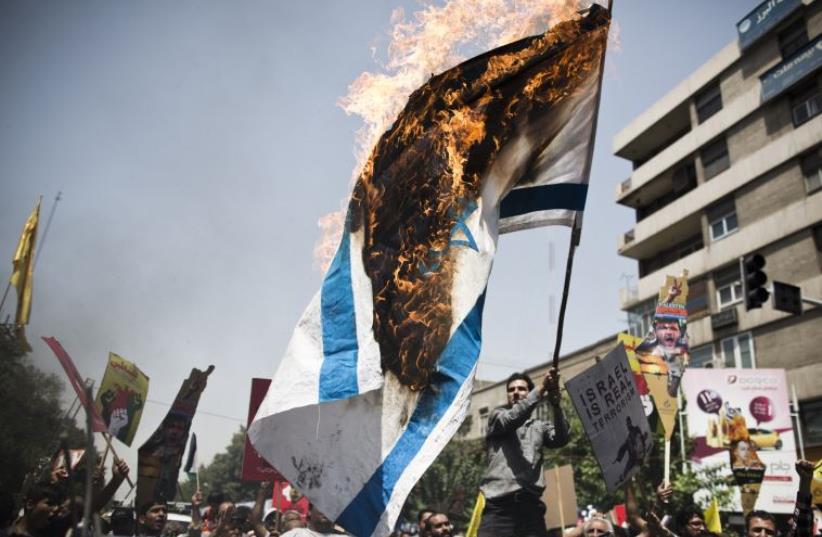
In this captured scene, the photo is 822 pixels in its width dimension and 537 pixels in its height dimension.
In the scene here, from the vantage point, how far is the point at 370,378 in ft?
12.0

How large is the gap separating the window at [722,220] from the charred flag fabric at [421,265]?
2541 cm

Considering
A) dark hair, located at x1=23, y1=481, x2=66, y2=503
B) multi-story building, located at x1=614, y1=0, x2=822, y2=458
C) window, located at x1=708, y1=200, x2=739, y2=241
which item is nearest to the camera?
dark hair, located at x1=23, y1=481, x2=66, y2=503

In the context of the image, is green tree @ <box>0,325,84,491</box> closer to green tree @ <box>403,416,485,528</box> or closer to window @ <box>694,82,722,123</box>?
green tree @ <box>403,416,485,528</box>

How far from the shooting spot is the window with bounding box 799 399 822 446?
21.8 m

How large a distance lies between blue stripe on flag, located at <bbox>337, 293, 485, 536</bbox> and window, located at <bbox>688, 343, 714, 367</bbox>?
25.7 meters

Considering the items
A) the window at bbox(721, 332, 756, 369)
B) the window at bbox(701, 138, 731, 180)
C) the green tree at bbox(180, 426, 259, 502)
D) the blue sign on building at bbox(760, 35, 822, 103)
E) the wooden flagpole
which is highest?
the blue sign on building at bbox(760, 35, 822, 103)

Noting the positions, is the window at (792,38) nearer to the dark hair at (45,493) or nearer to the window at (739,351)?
the window at (739,351)

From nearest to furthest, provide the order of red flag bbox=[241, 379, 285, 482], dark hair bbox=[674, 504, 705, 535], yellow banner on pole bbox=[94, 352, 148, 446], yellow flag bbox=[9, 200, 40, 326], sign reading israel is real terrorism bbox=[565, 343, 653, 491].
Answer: sign reading israel is real terrorism bbox=[565, 343, 653, 491] → dark hair bbox=[674, 504, 705, 535] → red flag bbox=[241, 379, 285, 482] → yellow banner on pole bbox=[94, 352, 148, 446] → yellow flag bbox=[9, 200, 40, 326]

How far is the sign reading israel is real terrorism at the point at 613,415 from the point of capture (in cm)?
518

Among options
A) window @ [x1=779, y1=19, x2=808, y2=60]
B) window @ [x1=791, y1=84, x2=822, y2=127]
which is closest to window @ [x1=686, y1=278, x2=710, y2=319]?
window @ [x1=791, y1=84, x2=822, y2=127]

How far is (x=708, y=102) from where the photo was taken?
97.9 ft

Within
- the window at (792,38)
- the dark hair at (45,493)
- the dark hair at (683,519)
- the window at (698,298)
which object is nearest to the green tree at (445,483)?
the window at (698,298)

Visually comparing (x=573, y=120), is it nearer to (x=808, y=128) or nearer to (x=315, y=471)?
(x=315, y=471)

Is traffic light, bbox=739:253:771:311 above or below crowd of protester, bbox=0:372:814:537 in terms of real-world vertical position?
above
